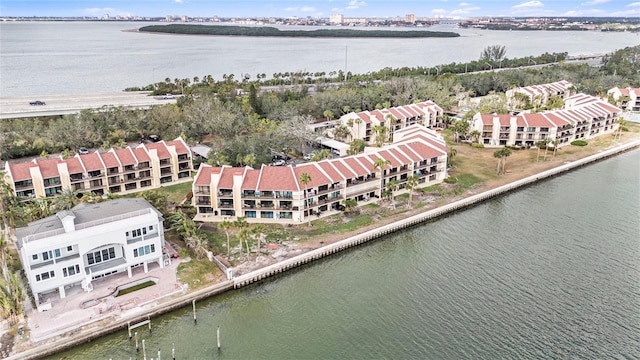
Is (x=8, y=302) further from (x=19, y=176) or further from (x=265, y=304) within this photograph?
(x=19, y=176)

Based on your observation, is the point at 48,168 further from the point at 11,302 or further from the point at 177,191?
the point at 11,302

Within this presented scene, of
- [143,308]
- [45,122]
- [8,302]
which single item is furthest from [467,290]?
[45,122]

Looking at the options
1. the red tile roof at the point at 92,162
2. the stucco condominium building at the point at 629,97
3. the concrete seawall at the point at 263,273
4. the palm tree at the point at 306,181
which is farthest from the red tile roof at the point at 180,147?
the stucco condominium building at the point at 629,97

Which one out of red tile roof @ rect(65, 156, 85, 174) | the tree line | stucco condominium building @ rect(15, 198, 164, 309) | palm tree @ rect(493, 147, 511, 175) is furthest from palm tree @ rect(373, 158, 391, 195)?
red tile roof @ rect(65, 156, 85, 174)

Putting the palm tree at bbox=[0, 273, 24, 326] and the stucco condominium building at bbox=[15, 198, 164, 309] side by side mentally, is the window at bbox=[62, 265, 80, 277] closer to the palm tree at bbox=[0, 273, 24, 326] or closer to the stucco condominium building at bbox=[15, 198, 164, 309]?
the stucco condominium building at bbox=[15, 198, 164, 309]

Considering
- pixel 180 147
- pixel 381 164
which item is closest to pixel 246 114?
pixel 180 147

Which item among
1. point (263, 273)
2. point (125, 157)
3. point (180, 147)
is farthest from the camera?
point (180, 147)

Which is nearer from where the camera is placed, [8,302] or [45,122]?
[8,302]
